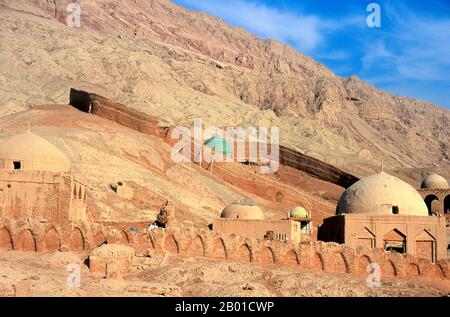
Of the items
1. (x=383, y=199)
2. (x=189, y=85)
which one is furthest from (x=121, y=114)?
(x=189, y=85)

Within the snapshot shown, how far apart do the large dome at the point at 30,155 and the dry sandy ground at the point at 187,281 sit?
18.9 ft

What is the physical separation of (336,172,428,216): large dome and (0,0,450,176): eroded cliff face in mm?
39808

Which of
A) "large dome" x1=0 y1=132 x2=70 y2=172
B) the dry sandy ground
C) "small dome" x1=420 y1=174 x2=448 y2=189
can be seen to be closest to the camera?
the dry sandy ground

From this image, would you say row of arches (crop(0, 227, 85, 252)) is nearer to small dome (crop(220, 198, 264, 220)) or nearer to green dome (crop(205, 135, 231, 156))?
small dome (crop(220, 198, 264, 220))

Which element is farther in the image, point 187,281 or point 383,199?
point 383,199

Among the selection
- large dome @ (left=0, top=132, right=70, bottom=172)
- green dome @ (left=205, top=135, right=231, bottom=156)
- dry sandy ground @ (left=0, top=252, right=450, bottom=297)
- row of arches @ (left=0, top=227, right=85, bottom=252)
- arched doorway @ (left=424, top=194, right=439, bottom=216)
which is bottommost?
dry sandy ground @ (left=0, top=252, right=450, bottom=297)

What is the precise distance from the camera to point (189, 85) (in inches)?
3462

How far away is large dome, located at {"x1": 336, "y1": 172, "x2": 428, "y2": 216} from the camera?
2477 centimetres

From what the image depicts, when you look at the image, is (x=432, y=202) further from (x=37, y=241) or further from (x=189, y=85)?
(x=189, y=85)

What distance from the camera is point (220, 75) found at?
102 m

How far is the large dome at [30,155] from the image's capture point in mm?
24984

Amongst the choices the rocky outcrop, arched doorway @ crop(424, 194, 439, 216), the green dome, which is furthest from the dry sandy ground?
the green dome

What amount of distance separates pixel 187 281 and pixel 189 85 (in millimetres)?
72121

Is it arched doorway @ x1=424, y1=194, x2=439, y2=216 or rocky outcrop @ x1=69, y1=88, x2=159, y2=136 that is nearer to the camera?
arched doorway @ x1=424, y1=194, x2=439, y2=216
